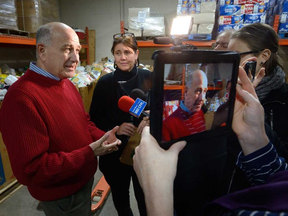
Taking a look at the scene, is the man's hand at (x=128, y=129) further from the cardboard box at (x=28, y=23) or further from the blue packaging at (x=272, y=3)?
the blue packaging at (x=272, y=3)

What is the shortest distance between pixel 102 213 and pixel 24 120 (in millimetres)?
1321

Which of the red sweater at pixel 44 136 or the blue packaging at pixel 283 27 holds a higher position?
the blue packaging at pixel 283 27

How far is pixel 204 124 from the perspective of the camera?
0.49m

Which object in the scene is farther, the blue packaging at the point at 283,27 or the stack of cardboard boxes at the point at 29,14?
the blue packaging at the point at 283,27

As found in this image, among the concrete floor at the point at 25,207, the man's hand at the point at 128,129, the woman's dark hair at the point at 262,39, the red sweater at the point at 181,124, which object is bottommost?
the concrete floor at the point at 25,207

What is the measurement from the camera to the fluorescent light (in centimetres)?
227

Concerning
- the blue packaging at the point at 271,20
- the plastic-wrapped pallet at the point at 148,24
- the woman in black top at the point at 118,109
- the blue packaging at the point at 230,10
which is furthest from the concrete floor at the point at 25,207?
the blue packaging at the point at 271,20

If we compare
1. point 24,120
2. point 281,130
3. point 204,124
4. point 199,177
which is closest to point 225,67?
point 204,124

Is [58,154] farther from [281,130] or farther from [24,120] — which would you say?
[281,130]

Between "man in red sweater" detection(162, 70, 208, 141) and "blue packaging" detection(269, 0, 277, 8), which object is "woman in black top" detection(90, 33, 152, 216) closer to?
"man in red sweater" detection(162, 70, 208, 141)

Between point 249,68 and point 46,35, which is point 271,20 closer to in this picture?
point 249,68

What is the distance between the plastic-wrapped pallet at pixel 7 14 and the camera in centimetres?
193

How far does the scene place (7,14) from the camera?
77.8 inches

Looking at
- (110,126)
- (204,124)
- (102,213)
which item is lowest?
(102,213)
